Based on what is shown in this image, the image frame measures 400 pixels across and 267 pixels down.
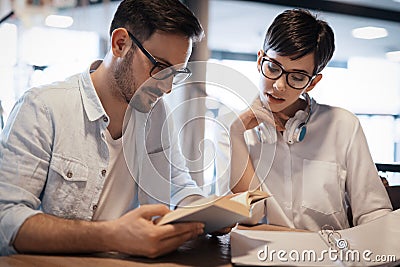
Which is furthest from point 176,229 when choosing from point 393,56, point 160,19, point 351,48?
point 393,56

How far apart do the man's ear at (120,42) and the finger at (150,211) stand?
0.47 metres

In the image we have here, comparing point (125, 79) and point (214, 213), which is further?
point (125, 79)

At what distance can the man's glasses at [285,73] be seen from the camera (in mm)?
1411

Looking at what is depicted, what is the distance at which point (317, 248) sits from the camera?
109cm

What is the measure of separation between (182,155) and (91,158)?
240 mm

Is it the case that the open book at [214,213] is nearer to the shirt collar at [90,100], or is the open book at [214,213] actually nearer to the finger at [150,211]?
the finger at [150,211]

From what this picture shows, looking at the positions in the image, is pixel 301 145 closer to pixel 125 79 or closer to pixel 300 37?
pixel 300 37

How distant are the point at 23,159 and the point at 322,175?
86 cm

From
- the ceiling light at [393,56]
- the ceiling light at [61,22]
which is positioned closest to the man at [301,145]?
the ceiling light at [61,22]

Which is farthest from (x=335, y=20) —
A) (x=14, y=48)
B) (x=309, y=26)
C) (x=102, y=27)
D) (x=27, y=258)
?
(x=27, y=258)

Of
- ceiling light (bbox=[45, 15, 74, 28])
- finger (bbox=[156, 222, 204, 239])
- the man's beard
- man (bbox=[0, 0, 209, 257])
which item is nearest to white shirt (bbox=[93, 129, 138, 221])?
man (bbox=[0, 0, 209, 257])

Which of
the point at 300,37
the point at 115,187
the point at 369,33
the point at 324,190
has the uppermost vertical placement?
the point at 300,37

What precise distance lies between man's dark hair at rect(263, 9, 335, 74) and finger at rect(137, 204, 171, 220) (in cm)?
62

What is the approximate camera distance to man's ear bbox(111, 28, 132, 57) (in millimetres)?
1290
